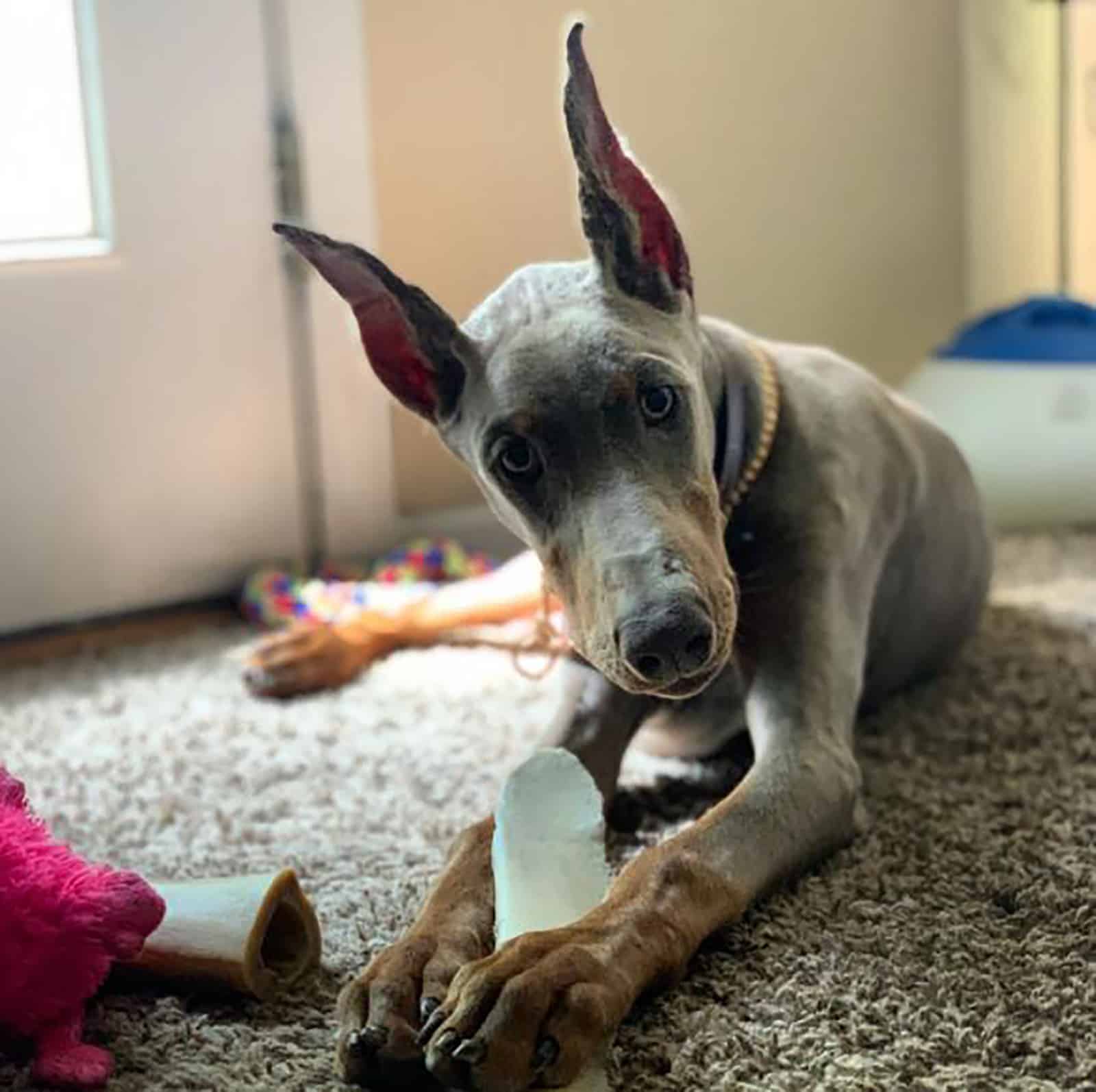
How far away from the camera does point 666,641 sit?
1.28 meters

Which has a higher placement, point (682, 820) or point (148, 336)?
point (148, 336)

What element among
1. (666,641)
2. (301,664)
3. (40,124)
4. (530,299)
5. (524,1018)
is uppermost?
(40,124)

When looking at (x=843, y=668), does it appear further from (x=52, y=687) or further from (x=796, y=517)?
(x=52, y=687)

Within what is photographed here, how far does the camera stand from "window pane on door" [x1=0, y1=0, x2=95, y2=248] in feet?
7.86

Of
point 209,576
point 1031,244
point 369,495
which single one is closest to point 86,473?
point 209,576

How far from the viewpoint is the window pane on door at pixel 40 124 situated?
2395mm

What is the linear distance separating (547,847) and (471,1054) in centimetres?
27

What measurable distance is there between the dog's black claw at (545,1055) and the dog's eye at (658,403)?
549 mm

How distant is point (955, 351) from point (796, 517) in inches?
55.2

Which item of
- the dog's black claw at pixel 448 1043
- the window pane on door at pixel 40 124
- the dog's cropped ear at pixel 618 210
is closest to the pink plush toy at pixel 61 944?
the dog's black claw at pixel 448 1043

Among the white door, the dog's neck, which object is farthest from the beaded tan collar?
the white door

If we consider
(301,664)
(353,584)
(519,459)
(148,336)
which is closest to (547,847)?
(519,459)

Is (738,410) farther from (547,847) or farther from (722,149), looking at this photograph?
(722,149)

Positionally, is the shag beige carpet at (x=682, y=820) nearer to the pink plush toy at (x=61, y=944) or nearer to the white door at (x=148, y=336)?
the pink plush toy at (x=61, y=944)
